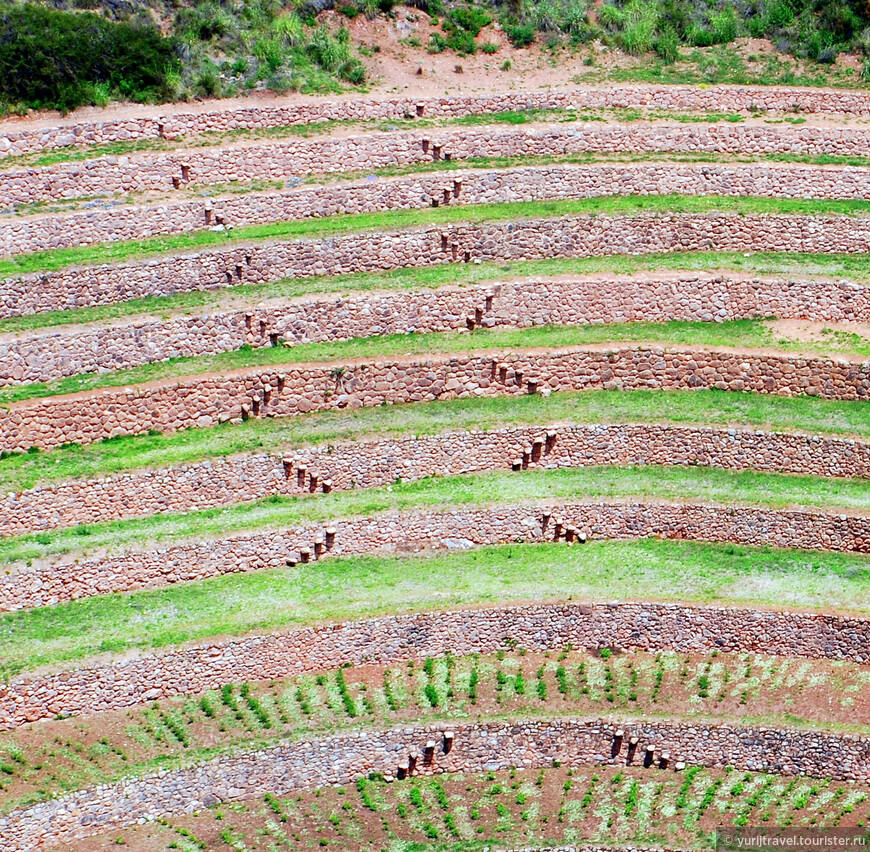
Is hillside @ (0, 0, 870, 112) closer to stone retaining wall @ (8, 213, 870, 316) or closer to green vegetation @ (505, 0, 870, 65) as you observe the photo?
green vegetation @ (505, 0, 870, 65)

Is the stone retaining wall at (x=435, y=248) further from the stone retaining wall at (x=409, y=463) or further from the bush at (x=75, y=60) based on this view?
the bush at (x=75, y=60)

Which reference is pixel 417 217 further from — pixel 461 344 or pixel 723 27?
pixel 723 27

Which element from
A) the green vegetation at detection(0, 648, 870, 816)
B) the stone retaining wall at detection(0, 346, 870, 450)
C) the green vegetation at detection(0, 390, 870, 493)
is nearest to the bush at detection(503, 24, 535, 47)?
the stone retaining wall at detection(0, 346, 870, 450)

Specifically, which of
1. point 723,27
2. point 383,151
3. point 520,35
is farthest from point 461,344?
point 723,27

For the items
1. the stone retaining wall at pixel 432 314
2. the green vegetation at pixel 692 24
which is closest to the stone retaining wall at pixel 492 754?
the stone retaining wall at pixel 432 314

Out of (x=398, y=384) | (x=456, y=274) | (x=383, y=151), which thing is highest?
(x=383, y=151)
